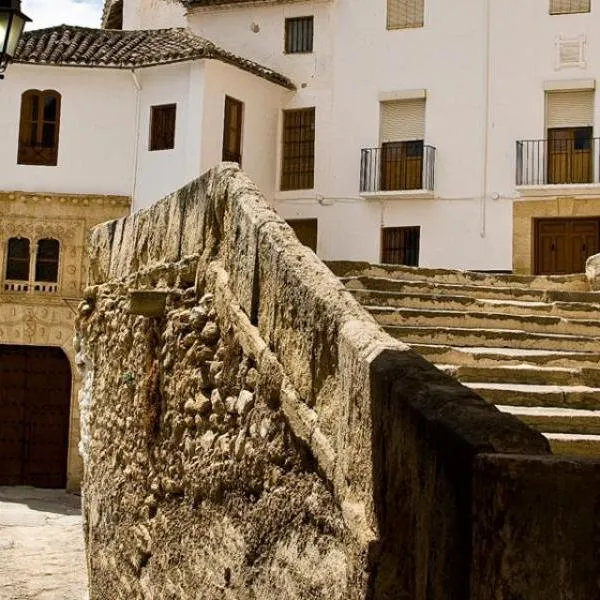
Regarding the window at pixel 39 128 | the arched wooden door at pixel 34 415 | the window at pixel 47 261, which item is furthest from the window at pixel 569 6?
the arched wooden door at pixel 34 415

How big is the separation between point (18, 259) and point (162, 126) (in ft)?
13.9

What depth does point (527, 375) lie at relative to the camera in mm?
5820

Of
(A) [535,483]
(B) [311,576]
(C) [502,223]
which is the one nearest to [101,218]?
(C) [502,223]

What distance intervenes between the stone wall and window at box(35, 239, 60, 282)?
41.0ft

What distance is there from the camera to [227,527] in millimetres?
4574

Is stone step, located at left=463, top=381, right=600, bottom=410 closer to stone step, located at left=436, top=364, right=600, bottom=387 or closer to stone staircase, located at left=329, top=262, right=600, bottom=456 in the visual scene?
Result: stone staircase, located at left=329, top=262, right=600, bottom=456

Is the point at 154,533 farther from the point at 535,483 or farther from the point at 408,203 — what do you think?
the point at 408,203

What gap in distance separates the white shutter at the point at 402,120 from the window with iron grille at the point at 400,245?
→ 1.98 meters

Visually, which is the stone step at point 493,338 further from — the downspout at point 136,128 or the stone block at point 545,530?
the downspout at point 136,128

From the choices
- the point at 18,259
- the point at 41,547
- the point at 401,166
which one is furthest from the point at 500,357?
the point at 18,259

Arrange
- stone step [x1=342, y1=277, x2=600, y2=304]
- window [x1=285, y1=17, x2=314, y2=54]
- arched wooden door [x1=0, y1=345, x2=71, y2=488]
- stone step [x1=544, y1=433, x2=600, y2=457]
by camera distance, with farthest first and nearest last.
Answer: window [x1=285, y1=17, x2=314, y2=54] < arched wooden door [x1=0, y1=345, x2=71, y2=488] < stone step [x1=342, y1=277, x2=600, y2=304] < stone step [x1=544, y1=433, x2=600, y2=457]

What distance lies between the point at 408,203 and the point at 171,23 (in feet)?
26.6

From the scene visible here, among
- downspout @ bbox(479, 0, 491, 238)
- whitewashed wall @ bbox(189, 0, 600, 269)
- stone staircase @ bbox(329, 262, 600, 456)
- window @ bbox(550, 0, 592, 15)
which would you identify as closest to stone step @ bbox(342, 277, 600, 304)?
stone staircase @ bbox(329, 262, 600, 456)

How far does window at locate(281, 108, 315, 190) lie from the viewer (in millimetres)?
20655
